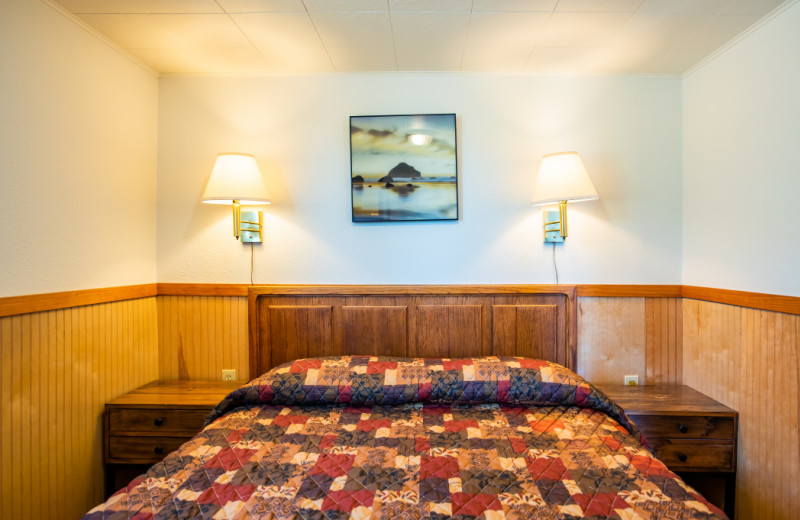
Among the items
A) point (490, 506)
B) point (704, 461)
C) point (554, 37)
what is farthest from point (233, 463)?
point (554, 37)

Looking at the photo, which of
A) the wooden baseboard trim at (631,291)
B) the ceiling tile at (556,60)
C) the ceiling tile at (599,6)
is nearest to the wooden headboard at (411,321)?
the wooden baseboard trim at (631,291)

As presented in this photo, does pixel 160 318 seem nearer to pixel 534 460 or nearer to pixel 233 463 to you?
pixel 233 463

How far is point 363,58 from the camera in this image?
230cm

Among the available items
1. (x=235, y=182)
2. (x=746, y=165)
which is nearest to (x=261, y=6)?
(x=235, y=182)

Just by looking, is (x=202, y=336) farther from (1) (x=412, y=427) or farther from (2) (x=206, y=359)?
(1) (x=412, y=427)

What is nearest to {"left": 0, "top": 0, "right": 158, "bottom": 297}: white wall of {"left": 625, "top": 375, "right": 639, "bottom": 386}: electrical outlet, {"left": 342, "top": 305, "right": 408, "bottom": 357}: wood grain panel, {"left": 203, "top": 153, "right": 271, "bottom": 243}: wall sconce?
{"left": 203, "top": 153, "right": 271, "bottom": 243}: wall sconce

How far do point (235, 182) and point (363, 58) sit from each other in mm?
1018

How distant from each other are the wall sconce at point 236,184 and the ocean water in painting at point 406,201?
556 mm

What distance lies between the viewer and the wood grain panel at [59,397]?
5.50ft

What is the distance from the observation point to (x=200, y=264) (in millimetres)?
2523

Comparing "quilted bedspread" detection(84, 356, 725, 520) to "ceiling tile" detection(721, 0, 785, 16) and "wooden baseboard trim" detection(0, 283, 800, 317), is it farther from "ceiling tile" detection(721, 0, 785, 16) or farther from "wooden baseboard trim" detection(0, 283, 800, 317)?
"ceiling tile" detection(721, 0, 785, 16)

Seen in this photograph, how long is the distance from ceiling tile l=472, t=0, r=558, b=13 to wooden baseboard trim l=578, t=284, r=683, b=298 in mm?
1520

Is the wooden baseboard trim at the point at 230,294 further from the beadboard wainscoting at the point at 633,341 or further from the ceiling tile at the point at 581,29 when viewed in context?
the ceiling tile at the point at 581,29

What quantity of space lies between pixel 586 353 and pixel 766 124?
146cm
